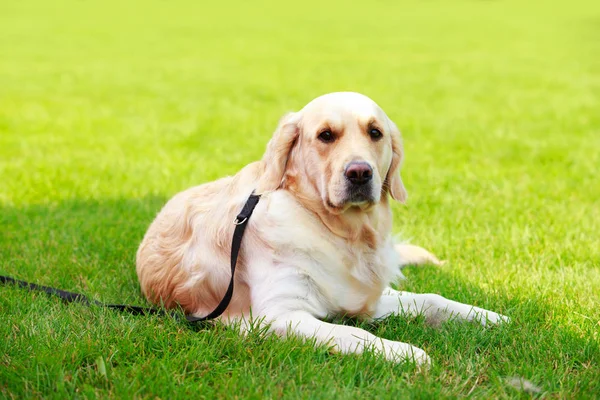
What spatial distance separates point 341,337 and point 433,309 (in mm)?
750

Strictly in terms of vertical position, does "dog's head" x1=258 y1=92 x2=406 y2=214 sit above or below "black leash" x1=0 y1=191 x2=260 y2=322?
above

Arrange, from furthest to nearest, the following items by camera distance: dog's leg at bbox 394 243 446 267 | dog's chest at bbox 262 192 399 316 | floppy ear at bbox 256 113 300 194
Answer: dog's leg at bbox 394 243 446 267, floppy ear at bbox 256 113 300 194, dog's chest at bbox 262 192 399 316

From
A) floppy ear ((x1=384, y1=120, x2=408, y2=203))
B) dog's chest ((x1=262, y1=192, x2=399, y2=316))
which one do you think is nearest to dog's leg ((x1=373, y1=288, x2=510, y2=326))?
dog's chest ((x1=262, y1=192, x2=399, y2=316))

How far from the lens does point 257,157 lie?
27.5 feet

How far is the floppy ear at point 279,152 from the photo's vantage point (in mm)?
3701

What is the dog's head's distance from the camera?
3.45 m

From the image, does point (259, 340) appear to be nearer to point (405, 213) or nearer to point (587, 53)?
point (405, 213)

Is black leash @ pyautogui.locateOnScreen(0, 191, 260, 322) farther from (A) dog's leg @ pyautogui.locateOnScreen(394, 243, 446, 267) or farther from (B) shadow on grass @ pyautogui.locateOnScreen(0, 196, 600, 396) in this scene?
(A) dog's leg @ pyautogui.locateOnScreen(394, 243, 446, 267)

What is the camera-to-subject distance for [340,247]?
3613mm

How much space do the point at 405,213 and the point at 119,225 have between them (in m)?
2.27

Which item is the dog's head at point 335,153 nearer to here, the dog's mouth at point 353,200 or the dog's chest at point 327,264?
the dog's mouth at point 353,200

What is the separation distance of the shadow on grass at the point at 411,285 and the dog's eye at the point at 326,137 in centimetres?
94

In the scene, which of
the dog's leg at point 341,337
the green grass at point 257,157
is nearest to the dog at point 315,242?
the dog's leg at point 341,337

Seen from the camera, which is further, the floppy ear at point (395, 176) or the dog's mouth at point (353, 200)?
the floppy ear at point (395, 176)
